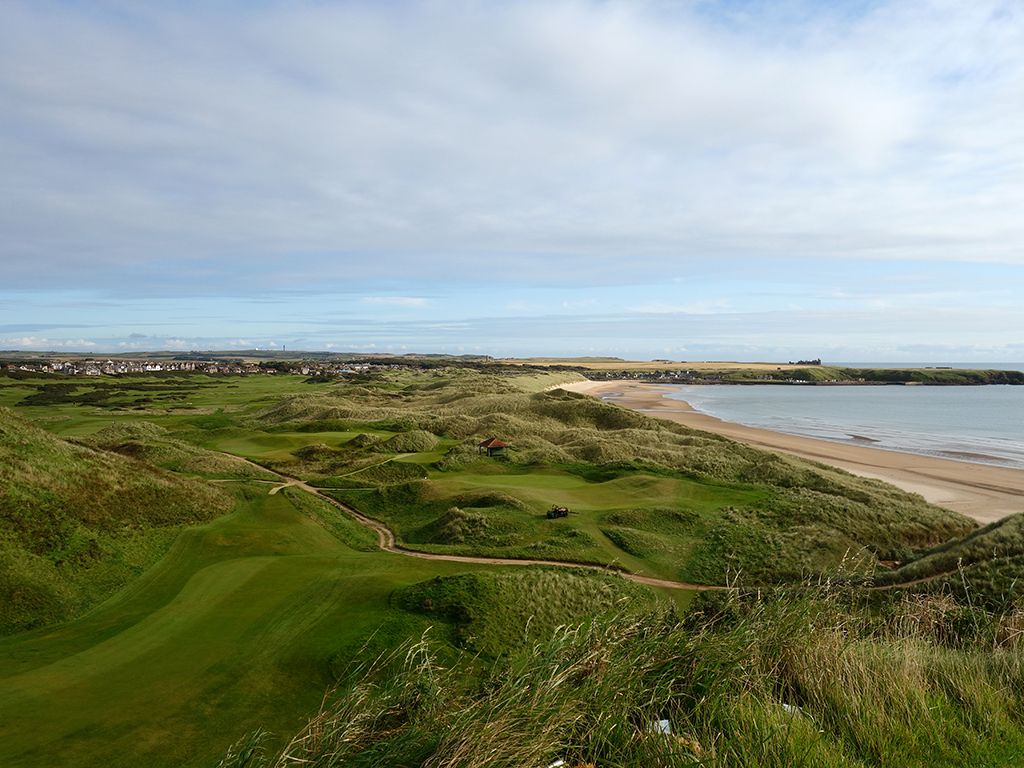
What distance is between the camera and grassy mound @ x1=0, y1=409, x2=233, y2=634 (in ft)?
56.9

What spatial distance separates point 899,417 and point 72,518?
103 meters

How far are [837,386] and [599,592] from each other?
17662 centimetres

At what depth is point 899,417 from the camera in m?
94.2

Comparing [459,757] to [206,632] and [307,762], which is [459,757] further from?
[206,632]

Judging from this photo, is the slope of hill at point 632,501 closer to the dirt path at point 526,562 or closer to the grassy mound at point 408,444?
the grassy mound at point 408,444

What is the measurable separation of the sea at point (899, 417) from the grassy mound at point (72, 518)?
6393cm

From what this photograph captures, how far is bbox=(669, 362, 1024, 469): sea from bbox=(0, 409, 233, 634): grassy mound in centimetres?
6393

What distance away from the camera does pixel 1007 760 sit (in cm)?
612

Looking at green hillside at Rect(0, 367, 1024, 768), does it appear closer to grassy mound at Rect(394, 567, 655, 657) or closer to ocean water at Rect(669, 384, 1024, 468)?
grassy mound at Rect(394, 567, 655, 657)

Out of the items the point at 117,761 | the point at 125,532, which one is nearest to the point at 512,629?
the point at 117,761

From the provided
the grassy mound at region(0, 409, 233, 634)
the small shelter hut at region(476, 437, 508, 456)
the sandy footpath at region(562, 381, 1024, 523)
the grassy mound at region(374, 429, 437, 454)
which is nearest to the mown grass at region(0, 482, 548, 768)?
the grassy mound at region(0, 409, 233, 634)

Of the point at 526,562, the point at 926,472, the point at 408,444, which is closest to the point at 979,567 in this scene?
the point at 526,562

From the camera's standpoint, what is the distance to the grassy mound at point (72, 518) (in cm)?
1733

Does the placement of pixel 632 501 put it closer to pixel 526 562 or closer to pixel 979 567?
pixel 526 562
